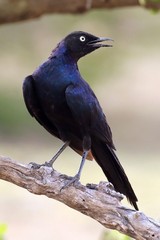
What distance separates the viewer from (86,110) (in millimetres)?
5918

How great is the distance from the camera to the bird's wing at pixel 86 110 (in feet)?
19.3

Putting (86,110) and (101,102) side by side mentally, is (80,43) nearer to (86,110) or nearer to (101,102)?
(86,110)

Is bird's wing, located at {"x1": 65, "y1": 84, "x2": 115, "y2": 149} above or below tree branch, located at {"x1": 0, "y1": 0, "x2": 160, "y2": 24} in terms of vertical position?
below

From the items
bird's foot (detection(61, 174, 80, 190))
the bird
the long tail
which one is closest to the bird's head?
the bird

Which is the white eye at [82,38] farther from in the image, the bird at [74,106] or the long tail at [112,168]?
the long tail at [112,168]

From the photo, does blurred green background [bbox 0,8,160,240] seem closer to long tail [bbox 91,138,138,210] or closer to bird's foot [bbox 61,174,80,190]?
long tail [bbox 91,138,138,210]

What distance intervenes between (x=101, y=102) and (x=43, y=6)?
7.84 meters

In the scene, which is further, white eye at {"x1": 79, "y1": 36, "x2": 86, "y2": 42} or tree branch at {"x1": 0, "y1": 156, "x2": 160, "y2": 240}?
white eye at {"x1": 79, "y1": 36, "x2": 86, "y2": 42}

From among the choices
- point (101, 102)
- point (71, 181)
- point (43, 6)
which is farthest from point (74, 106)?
point (101, 102)

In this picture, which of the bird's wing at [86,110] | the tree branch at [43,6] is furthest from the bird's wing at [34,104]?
the tree branch at [43,6]

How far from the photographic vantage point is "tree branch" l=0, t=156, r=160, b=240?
210 inches

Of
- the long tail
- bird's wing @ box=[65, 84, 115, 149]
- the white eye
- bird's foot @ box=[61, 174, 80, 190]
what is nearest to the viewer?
bird's foot @ box=[61, 174, 80, 190]

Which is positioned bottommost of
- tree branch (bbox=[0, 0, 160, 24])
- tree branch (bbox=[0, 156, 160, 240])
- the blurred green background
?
tree branch (bbox=[0, 156, 160, 240])

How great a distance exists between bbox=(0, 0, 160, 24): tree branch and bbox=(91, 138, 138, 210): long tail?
1.54 metres
